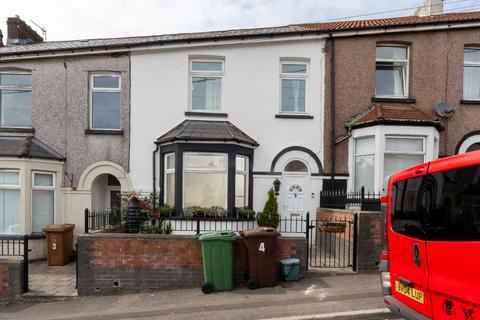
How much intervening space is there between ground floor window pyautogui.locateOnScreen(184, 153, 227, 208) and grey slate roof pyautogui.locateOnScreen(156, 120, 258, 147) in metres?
0.49

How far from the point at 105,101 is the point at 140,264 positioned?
5.63m

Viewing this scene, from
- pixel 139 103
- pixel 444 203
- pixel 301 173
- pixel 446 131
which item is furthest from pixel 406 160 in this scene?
pixel 139 103

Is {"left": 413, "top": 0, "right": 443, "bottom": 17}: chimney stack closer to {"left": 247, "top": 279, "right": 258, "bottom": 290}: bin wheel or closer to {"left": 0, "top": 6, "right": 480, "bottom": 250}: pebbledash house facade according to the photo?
{"left": 0, "top": 6, "right": 480, "bottom": 250}: pebbledash house facade

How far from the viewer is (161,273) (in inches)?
265

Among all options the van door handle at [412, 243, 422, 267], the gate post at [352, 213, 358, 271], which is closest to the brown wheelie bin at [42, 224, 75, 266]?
the gate post at [352, 213, 358, 271]

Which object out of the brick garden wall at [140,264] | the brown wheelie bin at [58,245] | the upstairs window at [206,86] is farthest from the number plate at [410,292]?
the brown wheelie bin at [58,245]

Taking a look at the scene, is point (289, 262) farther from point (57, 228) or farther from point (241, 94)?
point (57, 228)

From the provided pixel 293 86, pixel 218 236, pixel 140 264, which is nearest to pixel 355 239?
pixel 218 236

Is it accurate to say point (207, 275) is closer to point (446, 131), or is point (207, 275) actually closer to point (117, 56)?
point (117, 56)

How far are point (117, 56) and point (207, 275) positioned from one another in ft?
23.1

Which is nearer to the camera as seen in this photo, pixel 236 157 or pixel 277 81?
pixel 236 157

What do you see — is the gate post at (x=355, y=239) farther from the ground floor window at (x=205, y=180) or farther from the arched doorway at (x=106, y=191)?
the arched doorway at (x=106, y=191)

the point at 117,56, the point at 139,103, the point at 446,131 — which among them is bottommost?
the point at 446,131

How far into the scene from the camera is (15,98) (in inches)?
411
